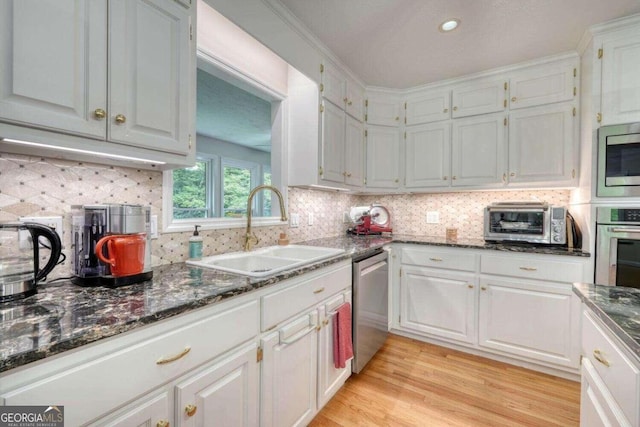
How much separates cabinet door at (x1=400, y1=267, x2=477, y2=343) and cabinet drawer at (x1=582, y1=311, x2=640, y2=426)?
1372mm

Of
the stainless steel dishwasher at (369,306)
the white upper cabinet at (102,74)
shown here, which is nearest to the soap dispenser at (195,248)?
the white upper cabinet at (102,74)

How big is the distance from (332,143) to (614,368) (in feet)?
6.33

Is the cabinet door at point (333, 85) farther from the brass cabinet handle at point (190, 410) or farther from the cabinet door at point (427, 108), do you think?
the brass cabinet handle at point (190, 410)

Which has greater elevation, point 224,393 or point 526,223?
point 526,223

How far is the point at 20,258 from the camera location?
0.88m

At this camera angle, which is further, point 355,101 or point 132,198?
point 355,101

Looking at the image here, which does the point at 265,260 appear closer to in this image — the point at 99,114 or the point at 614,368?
the point at 99,114

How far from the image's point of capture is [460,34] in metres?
1.92

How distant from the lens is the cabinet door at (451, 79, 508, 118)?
2404 mm

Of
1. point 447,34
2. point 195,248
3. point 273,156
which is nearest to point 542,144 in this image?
point 447,34

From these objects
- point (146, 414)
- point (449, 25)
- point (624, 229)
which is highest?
point (449, 25)

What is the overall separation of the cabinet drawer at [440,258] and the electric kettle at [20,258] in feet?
7.67

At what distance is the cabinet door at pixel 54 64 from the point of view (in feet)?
2.48

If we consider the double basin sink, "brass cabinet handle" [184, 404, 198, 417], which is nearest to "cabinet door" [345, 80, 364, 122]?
the double basin sink
